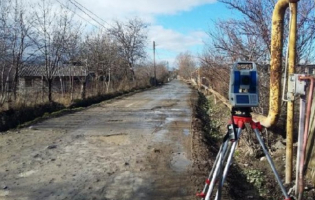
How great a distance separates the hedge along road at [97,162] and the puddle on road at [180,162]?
0.01m

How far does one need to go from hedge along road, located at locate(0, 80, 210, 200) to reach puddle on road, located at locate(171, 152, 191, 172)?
1 cm

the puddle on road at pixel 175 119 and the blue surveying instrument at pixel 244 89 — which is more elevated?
the blue surveying instrument at pixel 244 89

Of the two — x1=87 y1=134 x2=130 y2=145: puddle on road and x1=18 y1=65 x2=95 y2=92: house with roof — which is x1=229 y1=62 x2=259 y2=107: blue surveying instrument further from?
x1=18 y1=65 x2=95 y2=92: house with roof

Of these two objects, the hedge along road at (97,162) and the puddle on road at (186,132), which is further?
the puddle on road at (186,132)

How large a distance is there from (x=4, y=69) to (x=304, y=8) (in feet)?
38.7

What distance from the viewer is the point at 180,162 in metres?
6.27

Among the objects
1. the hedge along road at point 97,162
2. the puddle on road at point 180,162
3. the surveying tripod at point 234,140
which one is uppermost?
the surveying tripod at point 234,140

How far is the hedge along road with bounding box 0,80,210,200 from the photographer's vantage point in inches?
184

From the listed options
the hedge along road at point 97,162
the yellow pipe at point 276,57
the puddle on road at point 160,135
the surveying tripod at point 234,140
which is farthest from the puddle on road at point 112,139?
the surveying tripod at point 234,140

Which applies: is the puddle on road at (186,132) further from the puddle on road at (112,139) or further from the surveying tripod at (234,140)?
the surveying tripod at (234,140)

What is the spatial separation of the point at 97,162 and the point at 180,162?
5.07ft

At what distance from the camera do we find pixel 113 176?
5312 mm

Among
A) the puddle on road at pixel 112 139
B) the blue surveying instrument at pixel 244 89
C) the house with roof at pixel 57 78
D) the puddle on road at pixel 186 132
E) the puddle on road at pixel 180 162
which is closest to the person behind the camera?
the blue surveying instrument at pixel 244 89

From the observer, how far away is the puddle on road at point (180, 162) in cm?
585
